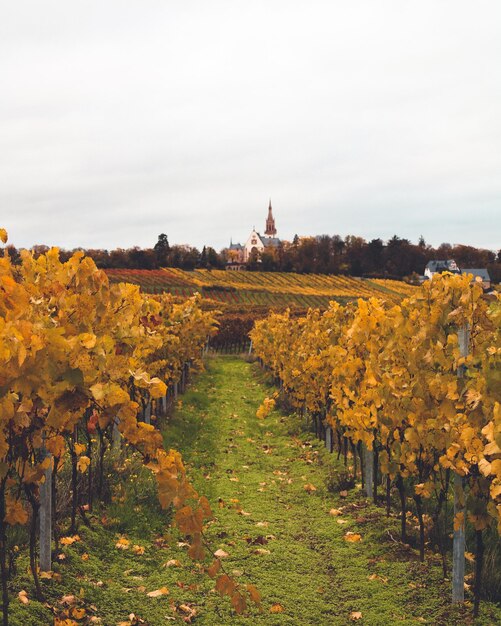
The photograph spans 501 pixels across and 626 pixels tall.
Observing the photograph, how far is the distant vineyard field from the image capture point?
64.8 metres

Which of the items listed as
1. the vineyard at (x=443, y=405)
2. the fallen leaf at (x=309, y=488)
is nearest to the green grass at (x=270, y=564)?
the fallen leaf at (x=309, y=488)

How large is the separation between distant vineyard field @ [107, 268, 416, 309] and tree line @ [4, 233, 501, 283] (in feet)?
16.2

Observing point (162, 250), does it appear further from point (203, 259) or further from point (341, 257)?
point (341, 257)

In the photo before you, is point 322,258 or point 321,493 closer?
point 321,493

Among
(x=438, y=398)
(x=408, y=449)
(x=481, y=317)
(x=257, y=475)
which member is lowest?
(x=257, y=475)

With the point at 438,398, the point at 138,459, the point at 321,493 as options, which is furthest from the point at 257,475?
the point at 438,398

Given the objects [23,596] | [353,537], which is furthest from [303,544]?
[23,596]

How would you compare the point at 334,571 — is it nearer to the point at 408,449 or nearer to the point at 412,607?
the point at 412,607

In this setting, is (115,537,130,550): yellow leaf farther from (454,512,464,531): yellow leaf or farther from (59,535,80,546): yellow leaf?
(454,512,464,531): yellow leaf

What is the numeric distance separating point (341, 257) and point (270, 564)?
99344 millimetres

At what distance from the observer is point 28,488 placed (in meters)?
3.53

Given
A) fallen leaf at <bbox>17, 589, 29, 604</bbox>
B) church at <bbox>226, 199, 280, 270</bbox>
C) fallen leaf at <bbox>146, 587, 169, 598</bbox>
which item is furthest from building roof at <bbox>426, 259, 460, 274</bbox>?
fallen leaf at <bbox>17, 589, 29, 604</bbox>

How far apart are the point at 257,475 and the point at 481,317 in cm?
459

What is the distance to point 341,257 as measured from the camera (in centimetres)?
10219
